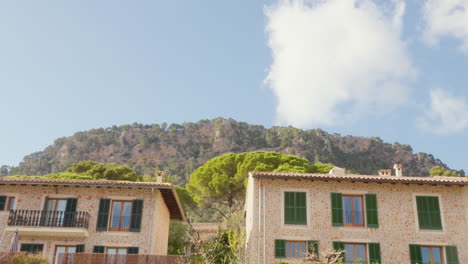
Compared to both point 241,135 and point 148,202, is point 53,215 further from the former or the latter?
point 241,135

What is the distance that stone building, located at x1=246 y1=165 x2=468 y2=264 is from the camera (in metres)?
19.7

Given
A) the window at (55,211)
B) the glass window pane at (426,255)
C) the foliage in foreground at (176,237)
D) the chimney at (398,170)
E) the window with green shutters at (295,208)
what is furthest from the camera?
the foliage in foreground at (176,237)

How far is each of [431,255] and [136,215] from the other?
1304 centimetres

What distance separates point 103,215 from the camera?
2091cm

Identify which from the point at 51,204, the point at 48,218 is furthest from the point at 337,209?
the point at 51,204

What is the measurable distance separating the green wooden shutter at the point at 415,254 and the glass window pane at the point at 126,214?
40.9 ft

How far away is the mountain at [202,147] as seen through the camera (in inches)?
3408

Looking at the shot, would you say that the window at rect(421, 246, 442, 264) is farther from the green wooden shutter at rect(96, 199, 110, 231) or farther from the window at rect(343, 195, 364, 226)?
the green wooden shutter at rect(96, 199, 110, 231)

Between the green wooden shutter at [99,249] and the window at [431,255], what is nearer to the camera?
the window at [431,255]

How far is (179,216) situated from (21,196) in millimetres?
9381

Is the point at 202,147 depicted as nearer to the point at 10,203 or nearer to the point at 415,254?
the point at 10,203

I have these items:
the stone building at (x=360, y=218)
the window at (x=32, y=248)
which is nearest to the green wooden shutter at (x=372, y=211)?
the stone building at (x=360, y=218)

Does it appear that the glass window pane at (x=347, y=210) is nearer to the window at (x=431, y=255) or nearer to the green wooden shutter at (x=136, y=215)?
the window at (x=431, y=255)

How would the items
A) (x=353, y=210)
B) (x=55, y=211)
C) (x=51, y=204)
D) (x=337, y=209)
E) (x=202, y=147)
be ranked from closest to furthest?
(x=337, y=209)
(x=353, y=210)
(x=55, y=211)
(x=51, y=204)
(x=202, y=147)
